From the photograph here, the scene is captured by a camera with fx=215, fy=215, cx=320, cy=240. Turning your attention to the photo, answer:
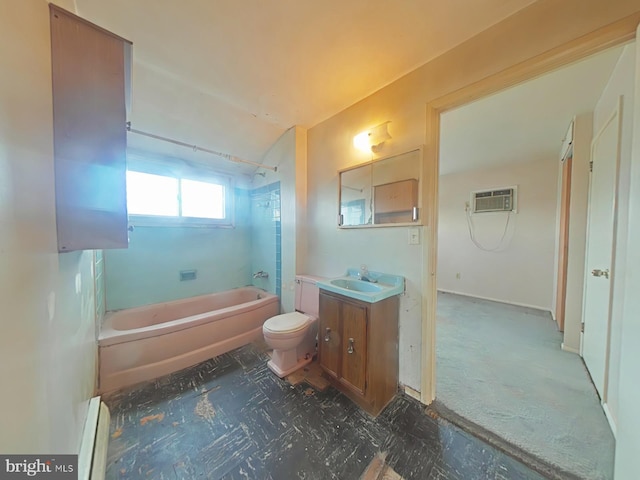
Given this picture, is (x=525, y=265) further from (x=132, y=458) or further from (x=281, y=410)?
(x=132, y=458)

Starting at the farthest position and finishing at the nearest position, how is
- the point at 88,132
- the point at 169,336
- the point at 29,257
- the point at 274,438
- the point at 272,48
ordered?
the point at 169,336 < the point at 272,48 < the point at 274,438 < the point at 88,132 < the point at 29,257

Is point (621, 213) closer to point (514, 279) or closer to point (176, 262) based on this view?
point (514, 279)

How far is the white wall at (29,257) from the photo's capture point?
1.64ft

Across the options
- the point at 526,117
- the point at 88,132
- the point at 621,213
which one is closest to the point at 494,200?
the point at 526,117

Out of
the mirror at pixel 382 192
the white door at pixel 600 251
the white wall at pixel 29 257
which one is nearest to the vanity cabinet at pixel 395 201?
the mirror at pixel 382 192

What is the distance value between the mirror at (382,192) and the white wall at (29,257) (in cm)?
178

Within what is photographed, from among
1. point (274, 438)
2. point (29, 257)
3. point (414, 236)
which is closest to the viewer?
point (29, 257)

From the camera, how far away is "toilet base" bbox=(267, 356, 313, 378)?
1.83 m

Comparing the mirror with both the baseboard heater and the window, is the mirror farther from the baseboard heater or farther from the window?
the baseboard heater

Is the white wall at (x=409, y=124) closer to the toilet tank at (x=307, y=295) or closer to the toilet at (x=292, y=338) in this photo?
the toilet tank at (x=307, y=295)

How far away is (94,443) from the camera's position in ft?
3.76

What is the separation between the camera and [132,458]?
1164 millimetres

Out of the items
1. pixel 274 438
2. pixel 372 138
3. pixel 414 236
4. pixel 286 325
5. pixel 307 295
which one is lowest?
pixel 274 438

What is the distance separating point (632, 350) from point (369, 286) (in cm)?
123
